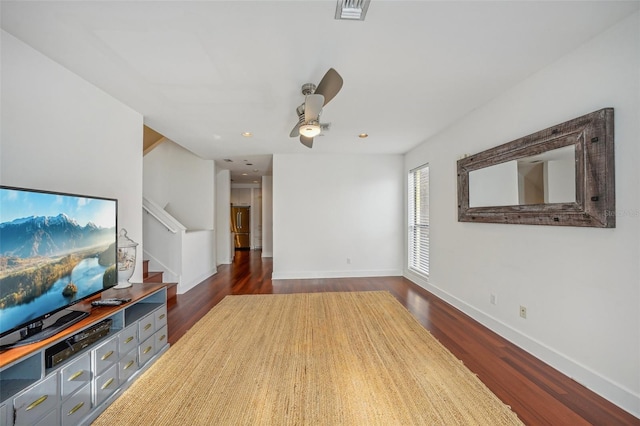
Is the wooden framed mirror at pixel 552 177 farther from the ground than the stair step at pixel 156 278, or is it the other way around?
the wooden framed mirror at pixel 552 177

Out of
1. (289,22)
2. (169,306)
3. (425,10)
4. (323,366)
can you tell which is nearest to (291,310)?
(323,366)

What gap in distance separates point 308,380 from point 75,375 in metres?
1.43

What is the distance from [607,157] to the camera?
67.3 inches

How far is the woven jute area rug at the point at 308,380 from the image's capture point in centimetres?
156

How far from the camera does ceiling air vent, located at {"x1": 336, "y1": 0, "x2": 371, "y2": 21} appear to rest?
1.43 metres

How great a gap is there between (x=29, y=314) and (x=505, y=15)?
3268mm

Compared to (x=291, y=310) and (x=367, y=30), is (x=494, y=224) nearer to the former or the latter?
(x=367, y=30)

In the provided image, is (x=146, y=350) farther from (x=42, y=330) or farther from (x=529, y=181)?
(x=529, y=181)

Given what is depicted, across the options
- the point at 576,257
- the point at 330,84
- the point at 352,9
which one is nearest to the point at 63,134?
the point at 330,84

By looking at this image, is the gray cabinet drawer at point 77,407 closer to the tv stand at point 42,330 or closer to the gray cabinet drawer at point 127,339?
the gray cabinet drawer at point 127,339

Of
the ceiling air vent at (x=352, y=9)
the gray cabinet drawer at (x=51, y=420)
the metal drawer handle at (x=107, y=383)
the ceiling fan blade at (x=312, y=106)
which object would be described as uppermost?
the ceiling air vent at (x=352, y=9)

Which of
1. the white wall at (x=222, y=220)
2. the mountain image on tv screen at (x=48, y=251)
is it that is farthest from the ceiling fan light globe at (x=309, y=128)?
the white wall at (x=222, y=220)

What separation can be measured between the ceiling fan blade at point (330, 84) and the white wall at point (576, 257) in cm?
180

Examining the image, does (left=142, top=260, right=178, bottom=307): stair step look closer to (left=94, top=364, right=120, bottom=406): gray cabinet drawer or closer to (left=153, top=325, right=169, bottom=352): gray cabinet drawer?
(left=153, top=325, right=169, bottom=352): gray cabinet drawer
